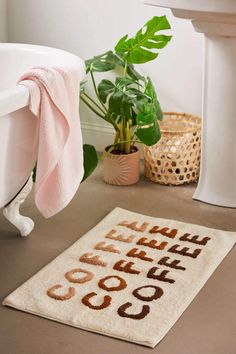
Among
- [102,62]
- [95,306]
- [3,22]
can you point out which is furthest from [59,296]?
[3,22]

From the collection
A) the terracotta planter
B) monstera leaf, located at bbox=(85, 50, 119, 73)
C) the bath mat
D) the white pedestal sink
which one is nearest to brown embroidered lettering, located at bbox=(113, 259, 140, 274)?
the bath mat

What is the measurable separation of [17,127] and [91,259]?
0.58 meters

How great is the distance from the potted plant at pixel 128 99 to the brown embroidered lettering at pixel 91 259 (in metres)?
0.69

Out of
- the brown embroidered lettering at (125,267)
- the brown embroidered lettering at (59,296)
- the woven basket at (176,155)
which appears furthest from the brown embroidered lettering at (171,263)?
the woven basket at (176,155)

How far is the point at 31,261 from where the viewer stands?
2.94 meters

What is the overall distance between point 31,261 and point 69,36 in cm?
145

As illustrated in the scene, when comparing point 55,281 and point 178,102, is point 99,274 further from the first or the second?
point 178,102

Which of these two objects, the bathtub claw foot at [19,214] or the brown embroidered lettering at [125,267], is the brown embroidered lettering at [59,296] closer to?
the brown embroidered lettering at [125,267]

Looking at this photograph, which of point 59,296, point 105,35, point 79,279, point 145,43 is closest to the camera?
point 59,296

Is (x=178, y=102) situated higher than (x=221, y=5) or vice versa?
(x=221, y=5)

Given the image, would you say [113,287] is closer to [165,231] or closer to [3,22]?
[165,231]

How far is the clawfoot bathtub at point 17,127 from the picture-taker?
2590mm

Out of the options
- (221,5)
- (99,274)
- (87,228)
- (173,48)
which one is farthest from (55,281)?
(173,48)

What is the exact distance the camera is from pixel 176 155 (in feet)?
11.9
